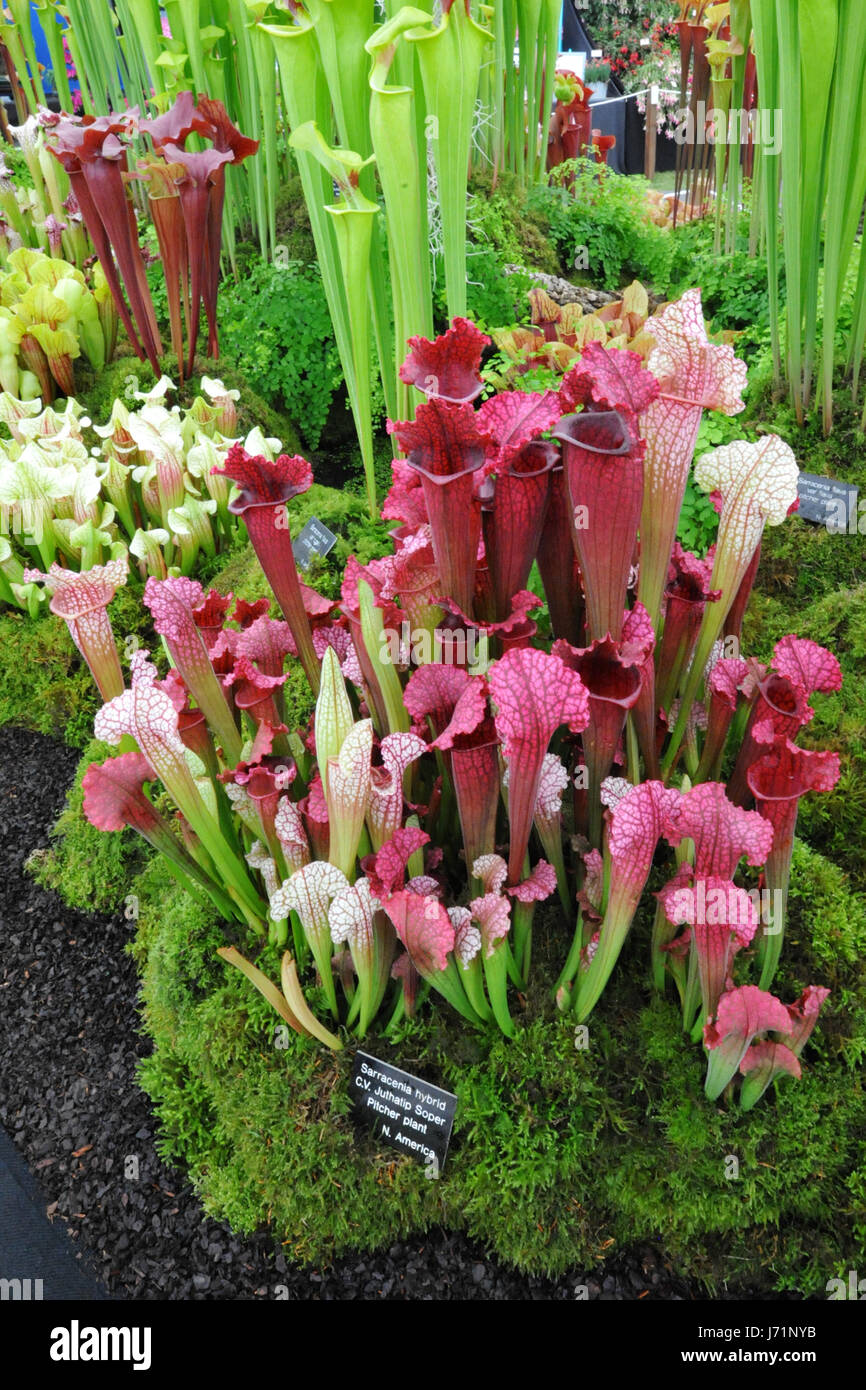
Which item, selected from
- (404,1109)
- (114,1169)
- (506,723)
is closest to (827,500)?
(506,723)

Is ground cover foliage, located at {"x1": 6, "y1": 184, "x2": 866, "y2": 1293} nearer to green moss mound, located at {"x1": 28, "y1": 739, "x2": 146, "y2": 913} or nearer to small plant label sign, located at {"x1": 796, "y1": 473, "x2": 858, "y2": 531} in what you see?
green moss mound, located at {"x1": 28, "y1": 739, "x2": 146, "y2": 913}

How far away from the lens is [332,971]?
151 centimetres

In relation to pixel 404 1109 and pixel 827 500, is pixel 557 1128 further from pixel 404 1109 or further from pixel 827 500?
pixel 827 500

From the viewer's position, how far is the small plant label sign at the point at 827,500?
225 centimetres

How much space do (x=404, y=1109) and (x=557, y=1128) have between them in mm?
247

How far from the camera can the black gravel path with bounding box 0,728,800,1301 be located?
56.1 inches

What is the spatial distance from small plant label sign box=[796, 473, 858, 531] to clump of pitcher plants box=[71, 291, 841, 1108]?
0.88m

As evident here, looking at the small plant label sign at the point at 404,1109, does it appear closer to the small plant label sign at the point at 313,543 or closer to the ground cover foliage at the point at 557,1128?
the ground cover foliage at the point at 557,1128

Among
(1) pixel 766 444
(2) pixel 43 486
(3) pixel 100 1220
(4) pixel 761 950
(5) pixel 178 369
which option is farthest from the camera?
(5) pixel 178 369

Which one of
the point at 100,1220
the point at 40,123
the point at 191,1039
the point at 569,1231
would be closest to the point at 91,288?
the point at 40,123

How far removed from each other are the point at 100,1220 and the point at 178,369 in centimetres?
267

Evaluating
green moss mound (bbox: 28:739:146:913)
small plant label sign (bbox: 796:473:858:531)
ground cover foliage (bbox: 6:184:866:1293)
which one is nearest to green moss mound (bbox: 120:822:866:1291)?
ground cover foliage (bbox: 6:184:866:1293)

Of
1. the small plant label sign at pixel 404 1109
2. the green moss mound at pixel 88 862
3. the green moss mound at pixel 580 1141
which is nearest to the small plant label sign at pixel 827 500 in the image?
the green moss mound at pixel 580 1141
